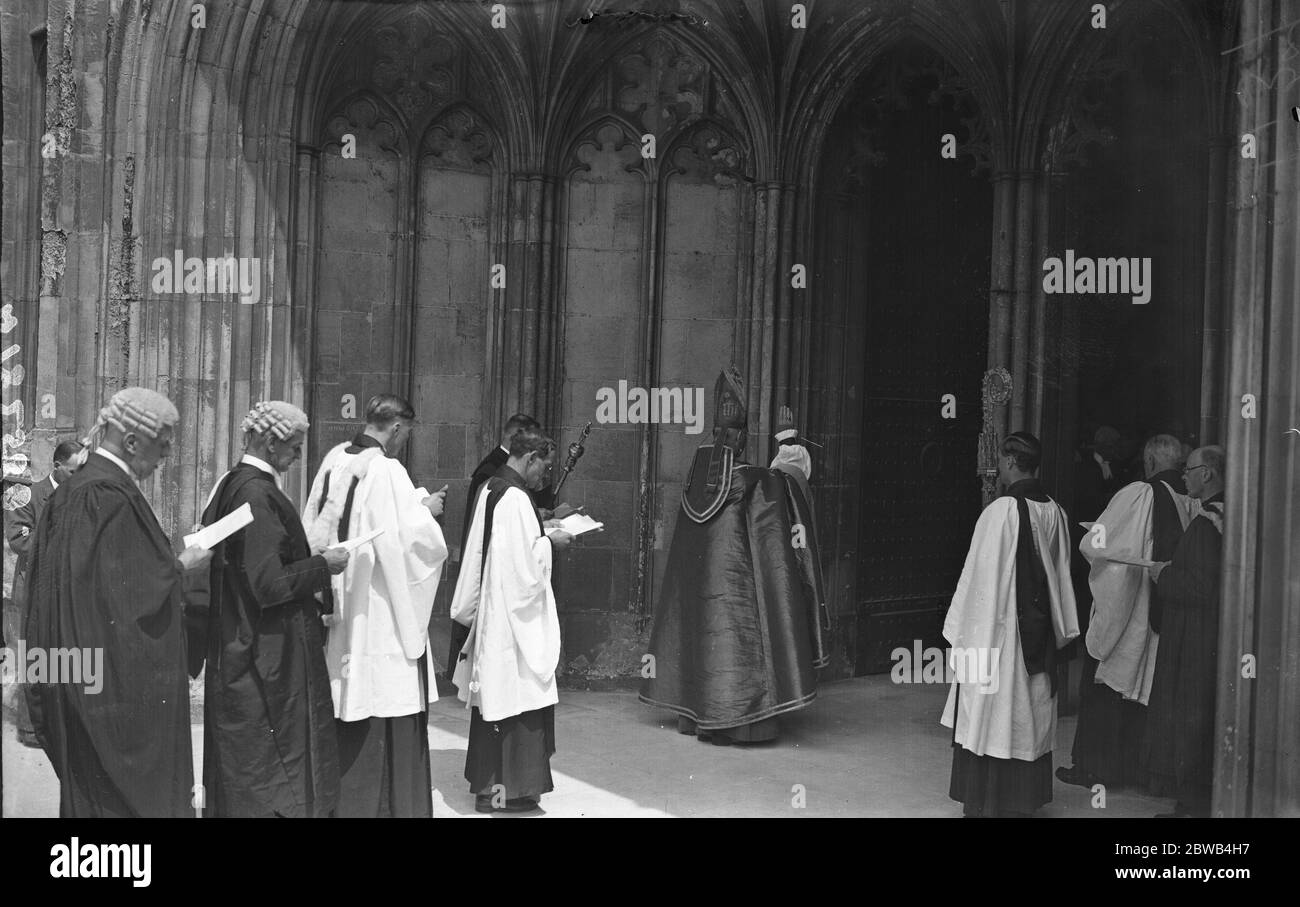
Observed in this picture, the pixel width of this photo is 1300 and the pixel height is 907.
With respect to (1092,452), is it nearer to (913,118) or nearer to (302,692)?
(913,118)

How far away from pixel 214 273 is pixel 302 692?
313 cm

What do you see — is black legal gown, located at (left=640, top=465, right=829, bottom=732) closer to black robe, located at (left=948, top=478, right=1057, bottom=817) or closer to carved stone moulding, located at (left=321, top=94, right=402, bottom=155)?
black robe, located at (left=948, top=478, right=1057, bottom=817)

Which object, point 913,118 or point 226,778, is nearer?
point 226,778

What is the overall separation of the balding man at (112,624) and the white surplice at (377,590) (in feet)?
2.69

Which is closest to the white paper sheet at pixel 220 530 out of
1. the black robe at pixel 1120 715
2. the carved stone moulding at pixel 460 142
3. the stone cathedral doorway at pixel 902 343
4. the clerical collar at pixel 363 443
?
the clerical collar at pixel 363 443

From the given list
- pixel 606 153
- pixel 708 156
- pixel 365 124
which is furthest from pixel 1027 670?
pixel 365 124

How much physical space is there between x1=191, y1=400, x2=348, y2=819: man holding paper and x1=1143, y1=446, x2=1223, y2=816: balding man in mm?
3762

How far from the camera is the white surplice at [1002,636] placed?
19.4 feet

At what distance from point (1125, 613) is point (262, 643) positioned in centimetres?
413

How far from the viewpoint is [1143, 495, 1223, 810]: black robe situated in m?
6.04

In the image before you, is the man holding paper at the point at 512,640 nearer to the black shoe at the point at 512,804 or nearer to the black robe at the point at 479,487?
the black shoe at the point at 512,804
